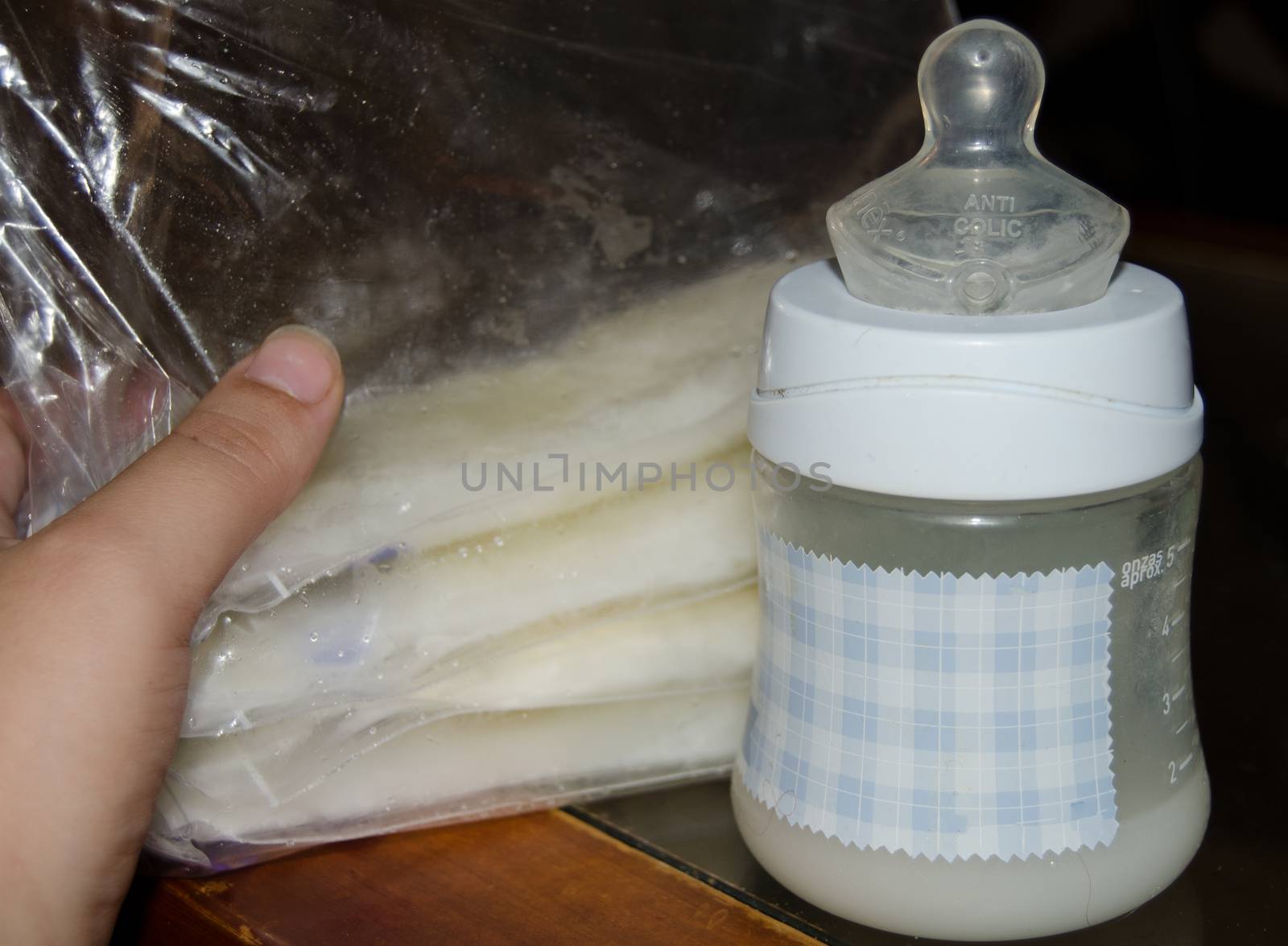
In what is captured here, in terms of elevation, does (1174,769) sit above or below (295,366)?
below

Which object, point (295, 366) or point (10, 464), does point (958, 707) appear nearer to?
point (295, 366)

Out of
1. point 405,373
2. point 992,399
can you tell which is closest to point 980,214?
point 992,399

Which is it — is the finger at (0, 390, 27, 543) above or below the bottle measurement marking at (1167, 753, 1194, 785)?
above

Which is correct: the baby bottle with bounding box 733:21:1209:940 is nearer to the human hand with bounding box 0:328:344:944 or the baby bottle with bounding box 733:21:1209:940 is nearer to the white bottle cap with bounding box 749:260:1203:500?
the white bottle cap with bounding box 749:260:1203:500

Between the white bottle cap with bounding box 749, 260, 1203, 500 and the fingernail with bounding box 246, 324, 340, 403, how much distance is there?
133 mm

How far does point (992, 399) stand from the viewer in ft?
0.93

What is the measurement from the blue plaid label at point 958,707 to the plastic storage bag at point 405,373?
0.07 meters

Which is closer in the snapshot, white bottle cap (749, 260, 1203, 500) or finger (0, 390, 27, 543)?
white bottle cap (749, 260, 1203, 500)

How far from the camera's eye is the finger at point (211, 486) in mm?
303

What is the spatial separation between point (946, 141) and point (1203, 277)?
429 millimetres

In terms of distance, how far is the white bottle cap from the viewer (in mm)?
285

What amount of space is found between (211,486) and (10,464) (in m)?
0.13

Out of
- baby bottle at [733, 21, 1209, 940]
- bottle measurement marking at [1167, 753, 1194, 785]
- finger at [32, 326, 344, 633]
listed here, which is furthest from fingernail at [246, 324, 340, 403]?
bottle measurement marking at [1167, 753, 1194, 785]

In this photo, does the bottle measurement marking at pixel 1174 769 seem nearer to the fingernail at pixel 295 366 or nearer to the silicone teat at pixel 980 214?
the silicone teat at pixel 980 214
